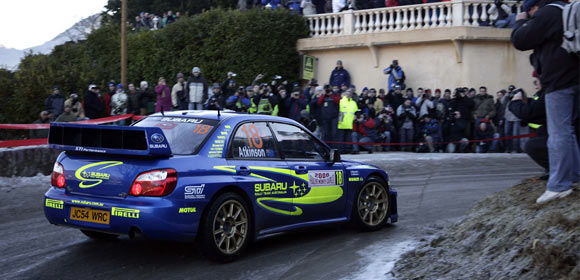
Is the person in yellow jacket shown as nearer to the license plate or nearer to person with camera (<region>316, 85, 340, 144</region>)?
person with camera (<region>316, 85, 340, 144</region>)

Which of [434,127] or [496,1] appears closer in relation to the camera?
[434,127]

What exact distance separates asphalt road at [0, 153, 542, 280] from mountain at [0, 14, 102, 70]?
15.1m

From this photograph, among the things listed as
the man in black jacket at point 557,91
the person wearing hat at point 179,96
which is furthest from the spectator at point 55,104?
the man in black jacket at point 557,91

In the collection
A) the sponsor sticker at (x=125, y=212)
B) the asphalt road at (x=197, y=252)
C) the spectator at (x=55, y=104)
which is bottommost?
the asphalt road at (x=197, y=252)

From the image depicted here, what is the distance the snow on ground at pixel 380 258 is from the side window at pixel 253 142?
1.50 m

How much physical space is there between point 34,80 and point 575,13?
18.0 metres

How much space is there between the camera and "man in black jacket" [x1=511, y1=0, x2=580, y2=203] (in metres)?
6.43

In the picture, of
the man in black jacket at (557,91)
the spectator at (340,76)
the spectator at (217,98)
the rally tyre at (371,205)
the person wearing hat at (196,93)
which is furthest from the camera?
the spectator at (340,76)

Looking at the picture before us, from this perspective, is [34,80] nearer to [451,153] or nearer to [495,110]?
[451,153]

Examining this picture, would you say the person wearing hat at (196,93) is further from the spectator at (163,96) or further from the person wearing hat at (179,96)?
the spectator at (163,96)

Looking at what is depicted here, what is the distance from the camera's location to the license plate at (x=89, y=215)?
6.75m

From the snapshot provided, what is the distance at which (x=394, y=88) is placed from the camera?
21.9 metres

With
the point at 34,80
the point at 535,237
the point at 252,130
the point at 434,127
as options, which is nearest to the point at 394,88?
the point at 434,127

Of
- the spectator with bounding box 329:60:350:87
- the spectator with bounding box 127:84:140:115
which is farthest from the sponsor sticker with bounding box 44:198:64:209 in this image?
the spectator with bounding box 329:60:350:87
